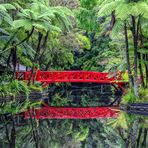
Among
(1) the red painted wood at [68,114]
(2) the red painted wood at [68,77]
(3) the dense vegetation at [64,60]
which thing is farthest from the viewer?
(2) the red painted wood at [68,77]

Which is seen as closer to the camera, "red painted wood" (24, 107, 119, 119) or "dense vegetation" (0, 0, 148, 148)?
"dense vegetation" (0, 0, 148, 148)

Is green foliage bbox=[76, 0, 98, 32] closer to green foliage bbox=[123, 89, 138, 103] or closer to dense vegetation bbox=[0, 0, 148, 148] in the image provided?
dense vegetation bbox=[0, 0, 148, 148]

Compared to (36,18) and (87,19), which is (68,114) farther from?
(87,19)

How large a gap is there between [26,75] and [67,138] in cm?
1885

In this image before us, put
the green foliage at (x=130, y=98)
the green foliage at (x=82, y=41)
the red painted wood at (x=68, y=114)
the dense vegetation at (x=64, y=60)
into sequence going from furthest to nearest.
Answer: the green foliage at (x=82, y=41) → the green foliage at (x=130, y=98) → the red painted wood at (x=68, y=114) → the dense vegetation at (x=64, y=60)

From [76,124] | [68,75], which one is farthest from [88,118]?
[68,75]

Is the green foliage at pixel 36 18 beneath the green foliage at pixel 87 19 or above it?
beneath

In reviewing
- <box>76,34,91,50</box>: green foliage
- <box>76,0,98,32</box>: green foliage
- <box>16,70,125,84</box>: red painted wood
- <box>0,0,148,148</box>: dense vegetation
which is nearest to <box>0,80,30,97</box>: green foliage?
<box>0,0,148,148</box>: dense vegetation

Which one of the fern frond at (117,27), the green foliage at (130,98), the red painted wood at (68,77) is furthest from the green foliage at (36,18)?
the red painted wood at (68,77)

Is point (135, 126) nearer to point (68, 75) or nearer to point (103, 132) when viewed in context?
point (103, 132)

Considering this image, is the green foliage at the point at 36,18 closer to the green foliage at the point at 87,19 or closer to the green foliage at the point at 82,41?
the green foliage at the point at 82,41

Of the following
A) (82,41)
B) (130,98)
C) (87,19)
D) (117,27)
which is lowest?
(130,98)

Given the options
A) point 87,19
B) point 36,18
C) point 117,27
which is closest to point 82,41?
point 87,19

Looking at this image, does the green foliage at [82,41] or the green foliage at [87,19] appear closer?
the green foliage at [82,41]
